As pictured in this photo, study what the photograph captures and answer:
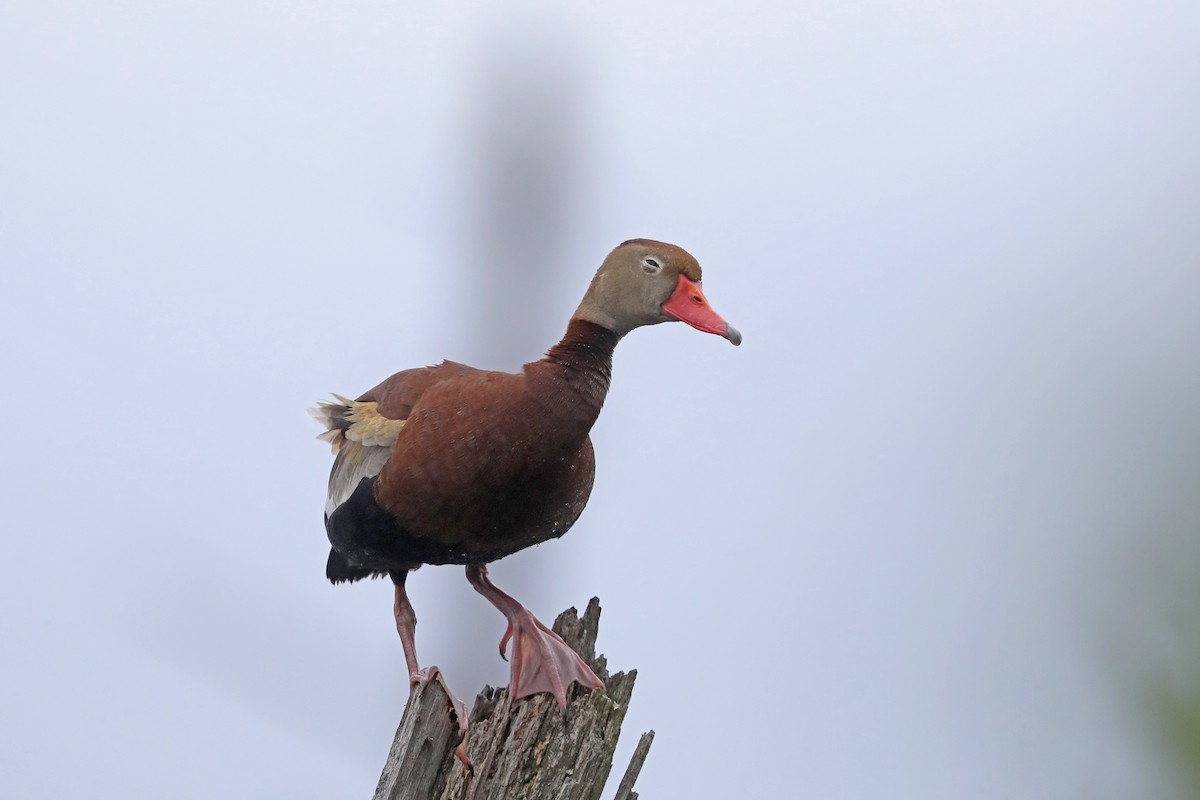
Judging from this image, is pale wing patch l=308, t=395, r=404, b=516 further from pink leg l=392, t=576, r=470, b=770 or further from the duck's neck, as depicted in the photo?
the duck's neck

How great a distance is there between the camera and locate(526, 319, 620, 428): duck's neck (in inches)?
151

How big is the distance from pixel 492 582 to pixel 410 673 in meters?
0.62

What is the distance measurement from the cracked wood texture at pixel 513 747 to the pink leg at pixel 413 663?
0.02 m

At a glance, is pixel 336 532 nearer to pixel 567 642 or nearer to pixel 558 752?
pixel 567 642

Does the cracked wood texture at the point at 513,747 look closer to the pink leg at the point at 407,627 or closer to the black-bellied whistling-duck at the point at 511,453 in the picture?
the black-bellied whistling-duck at the point at 511,453

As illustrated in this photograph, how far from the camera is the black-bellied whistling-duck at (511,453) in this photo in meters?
3.79

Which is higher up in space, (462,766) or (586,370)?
(586,370)

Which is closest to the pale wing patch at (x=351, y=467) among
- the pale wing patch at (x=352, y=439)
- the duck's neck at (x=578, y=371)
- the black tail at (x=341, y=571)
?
the pale wing patch at (x=352, y=439)

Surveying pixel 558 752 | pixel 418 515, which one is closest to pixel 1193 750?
pixel 558 752

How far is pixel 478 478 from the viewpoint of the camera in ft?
12.4

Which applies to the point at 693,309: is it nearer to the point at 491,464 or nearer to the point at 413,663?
the point at 491,464

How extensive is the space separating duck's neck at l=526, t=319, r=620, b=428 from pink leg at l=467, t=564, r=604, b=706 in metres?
0.73

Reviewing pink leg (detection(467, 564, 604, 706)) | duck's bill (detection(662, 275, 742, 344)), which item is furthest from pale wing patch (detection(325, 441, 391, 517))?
duck's bill (detection(662, 275, 742, 344))

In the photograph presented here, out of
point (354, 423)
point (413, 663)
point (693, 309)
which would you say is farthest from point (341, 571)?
point (693, 309)
